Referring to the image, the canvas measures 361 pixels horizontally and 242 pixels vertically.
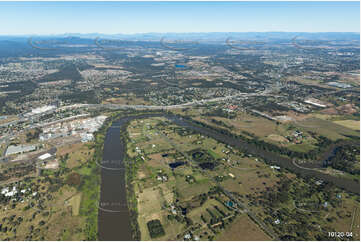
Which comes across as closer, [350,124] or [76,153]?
[76,153]

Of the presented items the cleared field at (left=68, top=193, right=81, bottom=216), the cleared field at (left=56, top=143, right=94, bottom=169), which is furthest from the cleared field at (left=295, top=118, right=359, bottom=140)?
the cleared field at (left=68, top=193, right=81, bottom=216)

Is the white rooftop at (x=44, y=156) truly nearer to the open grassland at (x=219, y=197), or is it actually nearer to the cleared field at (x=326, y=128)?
the open grassland at (x=219, y=197)

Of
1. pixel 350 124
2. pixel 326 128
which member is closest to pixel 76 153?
pixel 326 128

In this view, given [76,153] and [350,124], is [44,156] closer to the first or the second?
[76,153]

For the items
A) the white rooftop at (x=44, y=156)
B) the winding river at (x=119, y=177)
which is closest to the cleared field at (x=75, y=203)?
the winding river at (x=119, y=177)

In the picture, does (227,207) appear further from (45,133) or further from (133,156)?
(45,133)

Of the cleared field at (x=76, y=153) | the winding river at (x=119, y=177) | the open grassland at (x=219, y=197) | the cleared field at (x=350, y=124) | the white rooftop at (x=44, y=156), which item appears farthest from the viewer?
the cleared field at (x=350, y=124)

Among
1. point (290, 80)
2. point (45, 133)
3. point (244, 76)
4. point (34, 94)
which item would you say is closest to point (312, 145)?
point (45, 133)

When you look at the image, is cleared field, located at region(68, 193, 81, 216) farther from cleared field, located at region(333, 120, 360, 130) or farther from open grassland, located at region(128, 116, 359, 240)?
cleared field, located at region(333, 120, 360, 130)
